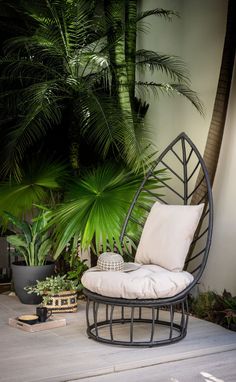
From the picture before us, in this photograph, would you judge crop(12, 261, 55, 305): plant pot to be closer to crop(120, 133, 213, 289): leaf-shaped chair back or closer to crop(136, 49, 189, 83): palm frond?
crop(120, 133, 213, 289): leaf-shaped chair back

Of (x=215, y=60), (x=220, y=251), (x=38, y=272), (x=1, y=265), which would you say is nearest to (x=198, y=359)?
(x=220, y=251)

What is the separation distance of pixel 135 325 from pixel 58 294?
706mm

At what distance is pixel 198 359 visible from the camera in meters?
3.33

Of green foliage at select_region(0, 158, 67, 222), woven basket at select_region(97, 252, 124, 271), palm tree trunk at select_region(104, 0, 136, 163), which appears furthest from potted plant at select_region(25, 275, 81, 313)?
palm tree trunk at select_region(104, 0, 136, 163)

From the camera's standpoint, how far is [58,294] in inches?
173

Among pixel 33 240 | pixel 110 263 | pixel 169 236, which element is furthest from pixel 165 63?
pixel 110 263

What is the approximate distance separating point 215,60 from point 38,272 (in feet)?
7.22

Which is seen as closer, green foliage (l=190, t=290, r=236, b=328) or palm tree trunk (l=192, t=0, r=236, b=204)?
green foliage (l=190, t=290, r=236, b=328)

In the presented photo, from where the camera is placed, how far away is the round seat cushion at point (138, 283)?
3.34m

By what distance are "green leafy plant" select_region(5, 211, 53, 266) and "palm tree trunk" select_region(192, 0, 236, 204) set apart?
126 cm

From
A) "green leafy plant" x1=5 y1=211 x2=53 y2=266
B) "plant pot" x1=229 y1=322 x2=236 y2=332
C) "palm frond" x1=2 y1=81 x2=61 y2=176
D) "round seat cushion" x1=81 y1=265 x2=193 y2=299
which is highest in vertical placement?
"palm frond" x1=2 y1=81 x2=61 y2=176

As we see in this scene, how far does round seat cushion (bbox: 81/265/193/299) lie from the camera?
3342mm

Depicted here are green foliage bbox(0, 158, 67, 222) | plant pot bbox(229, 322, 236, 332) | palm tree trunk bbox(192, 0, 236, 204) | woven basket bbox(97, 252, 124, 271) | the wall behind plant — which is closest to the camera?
woven basket bbox(97, 252, 124, 271)

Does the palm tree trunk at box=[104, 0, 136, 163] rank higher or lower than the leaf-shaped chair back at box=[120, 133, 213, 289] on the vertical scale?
higher
